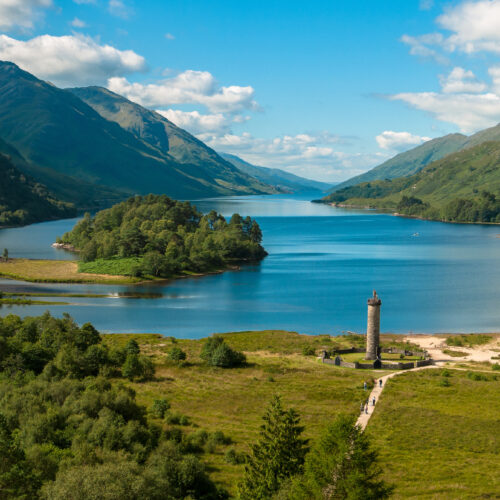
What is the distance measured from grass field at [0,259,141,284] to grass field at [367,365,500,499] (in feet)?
321

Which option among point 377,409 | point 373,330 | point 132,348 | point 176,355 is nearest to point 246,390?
point 176,355

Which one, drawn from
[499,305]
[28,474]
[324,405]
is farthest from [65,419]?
[499,305]

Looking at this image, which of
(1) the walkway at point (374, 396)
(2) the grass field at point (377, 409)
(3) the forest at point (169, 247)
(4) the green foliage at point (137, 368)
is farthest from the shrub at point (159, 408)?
(3) the forest at point (169, 247)

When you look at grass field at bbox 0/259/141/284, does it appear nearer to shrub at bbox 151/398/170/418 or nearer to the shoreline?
the shoreline

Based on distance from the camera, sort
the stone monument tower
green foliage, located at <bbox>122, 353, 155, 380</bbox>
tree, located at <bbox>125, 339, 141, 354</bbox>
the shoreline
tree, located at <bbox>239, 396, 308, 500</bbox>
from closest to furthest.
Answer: tree, located at <bbox>239, 396, 308, 500</bbox> < green foliage, located at <bbox>122, 353, 155, 380</bbox> < the stone monument tower < tree, located at <bbox>125, 339, 141, 354</bbox> < the shoreline

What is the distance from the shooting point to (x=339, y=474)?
32.7m

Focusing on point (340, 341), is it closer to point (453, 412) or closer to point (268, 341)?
point (268, 341)

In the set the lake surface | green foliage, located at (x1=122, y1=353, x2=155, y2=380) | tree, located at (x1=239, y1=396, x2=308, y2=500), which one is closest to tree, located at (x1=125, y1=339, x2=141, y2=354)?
green foliage, located at (x1=122, y1=353, x2=155, y2=380)

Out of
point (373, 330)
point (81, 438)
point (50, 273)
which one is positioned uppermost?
point (50, 273)

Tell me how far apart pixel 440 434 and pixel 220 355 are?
101 feet

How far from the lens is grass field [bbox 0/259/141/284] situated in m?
145

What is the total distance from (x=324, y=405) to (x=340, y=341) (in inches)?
1204

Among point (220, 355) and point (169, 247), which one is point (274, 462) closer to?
point (220, 355)

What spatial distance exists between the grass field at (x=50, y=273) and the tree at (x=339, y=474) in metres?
117
